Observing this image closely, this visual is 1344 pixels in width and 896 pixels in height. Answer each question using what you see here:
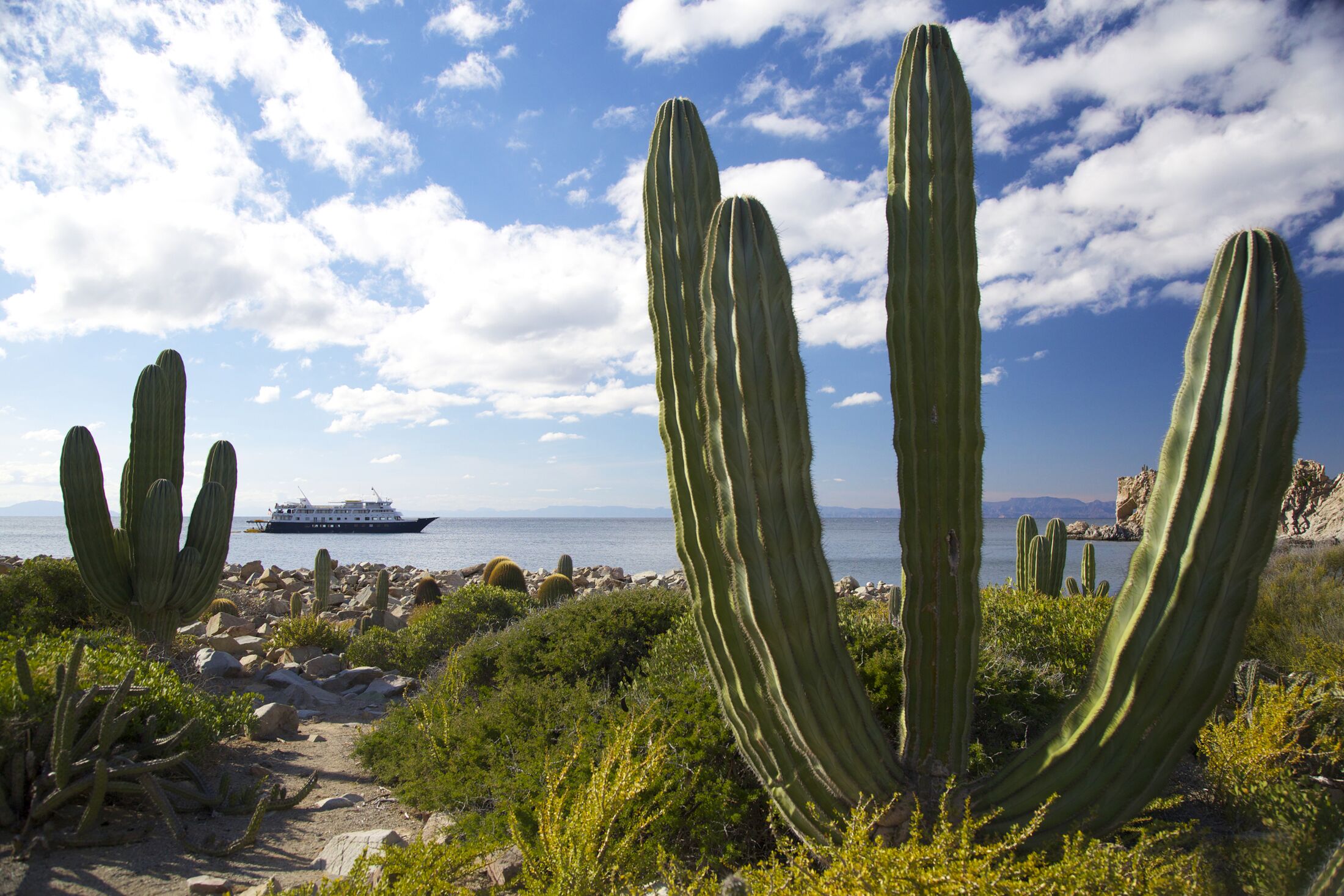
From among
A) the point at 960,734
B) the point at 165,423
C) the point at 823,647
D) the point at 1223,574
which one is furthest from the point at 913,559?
the point at 165,423

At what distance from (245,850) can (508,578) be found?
9.19 metres

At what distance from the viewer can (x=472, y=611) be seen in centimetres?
995

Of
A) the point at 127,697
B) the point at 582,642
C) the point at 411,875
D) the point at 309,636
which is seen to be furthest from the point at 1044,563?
the point at 309,636

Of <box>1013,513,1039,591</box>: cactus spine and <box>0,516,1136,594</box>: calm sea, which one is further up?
<box>1013,513,1039,591</box>: cactus spine

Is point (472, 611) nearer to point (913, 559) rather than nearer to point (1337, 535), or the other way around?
point (913, 559)

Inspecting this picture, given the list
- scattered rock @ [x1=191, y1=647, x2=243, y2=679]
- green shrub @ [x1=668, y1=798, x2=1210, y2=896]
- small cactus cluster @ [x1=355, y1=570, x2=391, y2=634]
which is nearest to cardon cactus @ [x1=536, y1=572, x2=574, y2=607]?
small cactus cluster @ [x1=355, y1=570, x2=391, y2=634]

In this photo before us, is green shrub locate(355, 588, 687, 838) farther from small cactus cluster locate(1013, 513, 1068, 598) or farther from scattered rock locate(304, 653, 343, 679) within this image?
small cactus cluster locate(1013, 513, 1068, 598)

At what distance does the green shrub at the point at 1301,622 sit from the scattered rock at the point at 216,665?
9.21 m

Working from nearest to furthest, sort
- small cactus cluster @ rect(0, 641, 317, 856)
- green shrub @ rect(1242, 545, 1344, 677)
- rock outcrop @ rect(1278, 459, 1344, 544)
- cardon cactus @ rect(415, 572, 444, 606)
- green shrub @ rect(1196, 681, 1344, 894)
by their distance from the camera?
1. green shrub @ rect(1196, 681, 1344, 894)
2. small cactus cluster @ rect(0, 641, 317, 856)
3. green shrub @ rect(1242, 545, 1344, 677)
4. cardon cactus @ rect(415, 572, 444, 606)
5. rock outcrop @ rect(1278, 459, 1344, 544)

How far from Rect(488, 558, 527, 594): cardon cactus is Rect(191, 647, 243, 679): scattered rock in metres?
4.94

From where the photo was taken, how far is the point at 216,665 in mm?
7633

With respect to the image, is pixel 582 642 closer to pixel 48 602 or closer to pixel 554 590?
pixel 554 590

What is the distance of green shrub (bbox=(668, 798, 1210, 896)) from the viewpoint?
2.08 metres

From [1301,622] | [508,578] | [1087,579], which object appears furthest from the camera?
[508,578]
